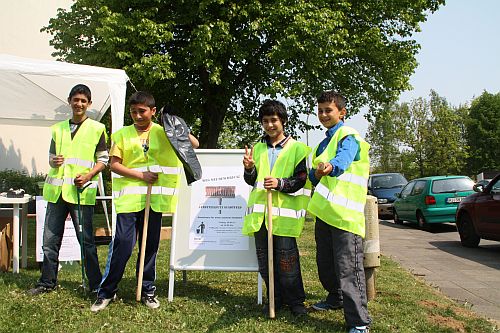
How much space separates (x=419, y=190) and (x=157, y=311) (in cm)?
1160

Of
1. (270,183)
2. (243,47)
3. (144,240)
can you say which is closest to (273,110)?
(270,183)

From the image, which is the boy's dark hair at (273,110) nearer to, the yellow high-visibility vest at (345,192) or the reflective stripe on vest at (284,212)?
the yellow high-visibility vest at (345,192)

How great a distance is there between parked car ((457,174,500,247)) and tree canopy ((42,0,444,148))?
7.15 meters

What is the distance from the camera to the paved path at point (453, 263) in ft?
20.3

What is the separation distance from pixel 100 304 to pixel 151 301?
465mm

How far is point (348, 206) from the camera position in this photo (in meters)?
4.17

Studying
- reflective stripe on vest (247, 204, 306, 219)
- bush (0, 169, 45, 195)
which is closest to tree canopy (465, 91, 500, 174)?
bush (0, 169, 45, 195)

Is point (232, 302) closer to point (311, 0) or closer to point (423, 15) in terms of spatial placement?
point (311, 0)

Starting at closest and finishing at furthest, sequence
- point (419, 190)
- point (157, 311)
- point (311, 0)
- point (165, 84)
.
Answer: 1. point (157, 311)
2. point (419, 190)
3. point (311, 0)
4. point (165, 84)

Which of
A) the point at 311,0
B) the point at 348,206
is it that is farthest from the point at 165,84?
the point at 348,206

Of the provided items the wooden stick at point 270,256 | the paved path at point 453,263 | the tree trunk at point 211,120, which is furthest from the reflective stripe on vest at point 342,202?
the tree trunk at point 211,120

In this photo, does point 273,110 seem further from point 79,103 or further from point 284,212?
point 79,103

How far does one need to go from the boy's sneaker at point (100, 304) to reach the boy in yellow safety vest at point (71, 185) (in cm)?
49

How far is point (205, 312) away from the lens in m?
4.65
